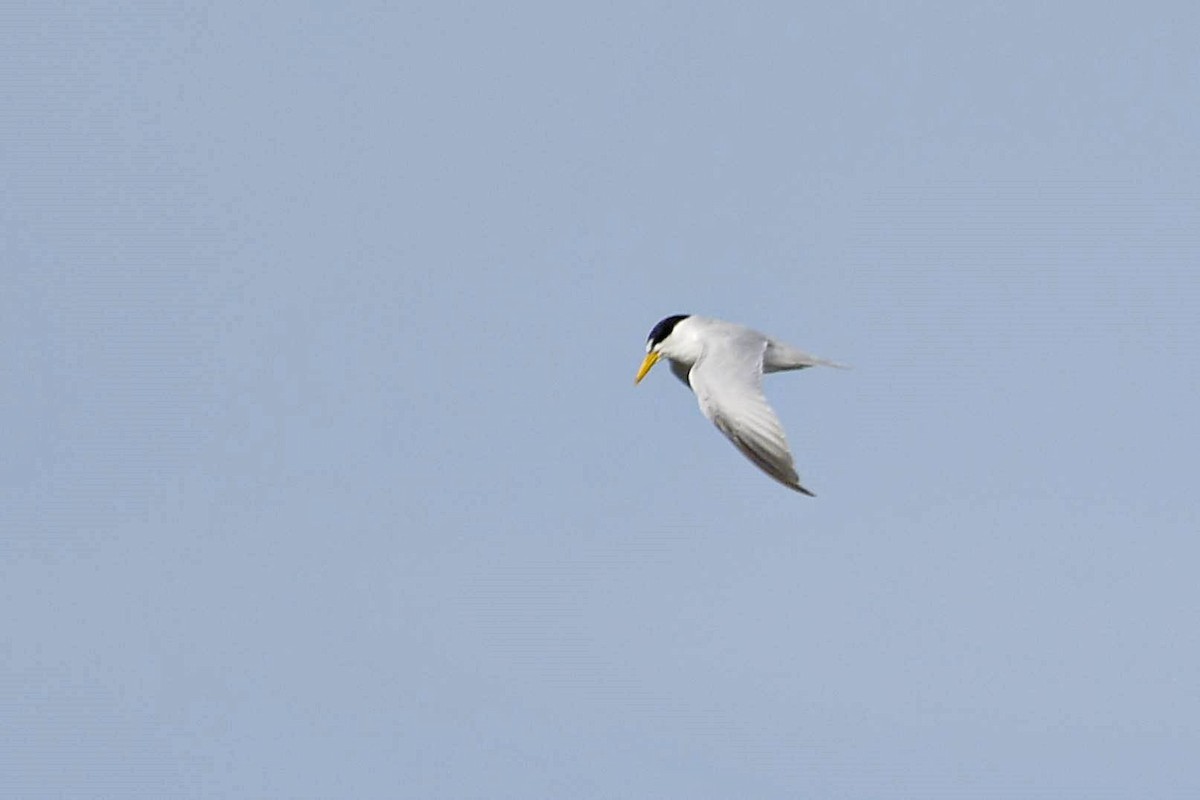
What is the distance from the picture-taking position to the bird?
3000cm

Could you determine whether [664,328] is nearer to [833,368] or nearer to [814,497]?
[833,368]

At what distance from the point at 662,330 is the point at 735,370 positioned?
201cm

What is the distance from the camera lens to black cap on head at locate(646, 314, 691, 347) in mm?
33688

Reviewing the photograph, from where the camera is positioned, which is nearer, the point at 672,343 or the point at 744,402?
the point at 744,402

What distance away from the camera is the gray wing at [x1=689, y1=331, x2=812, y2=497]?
2975cm

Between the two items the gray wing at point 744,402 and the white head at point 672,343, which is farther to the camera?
the white head at point 672,343

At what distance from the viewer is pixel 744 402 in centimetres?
3103

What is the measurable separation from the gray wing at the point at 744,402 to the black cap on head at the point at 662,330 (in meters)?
0.89

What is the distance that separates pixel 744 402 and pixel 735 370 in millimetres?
951

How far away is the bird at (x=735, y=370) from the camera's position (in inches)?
1181

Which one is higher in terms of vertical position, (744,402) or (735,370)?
(735,370)

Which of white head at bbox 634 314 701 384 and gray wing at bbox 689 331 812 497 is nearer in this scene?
gray wing at bbox 689 331 812 497

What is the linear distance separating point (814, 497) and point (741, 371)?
3903mm

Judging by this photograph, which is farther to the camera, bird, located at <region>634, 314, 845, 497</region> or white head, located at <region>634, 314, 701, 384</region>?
white head, located at <region>634, 314, 701, 384</region>
